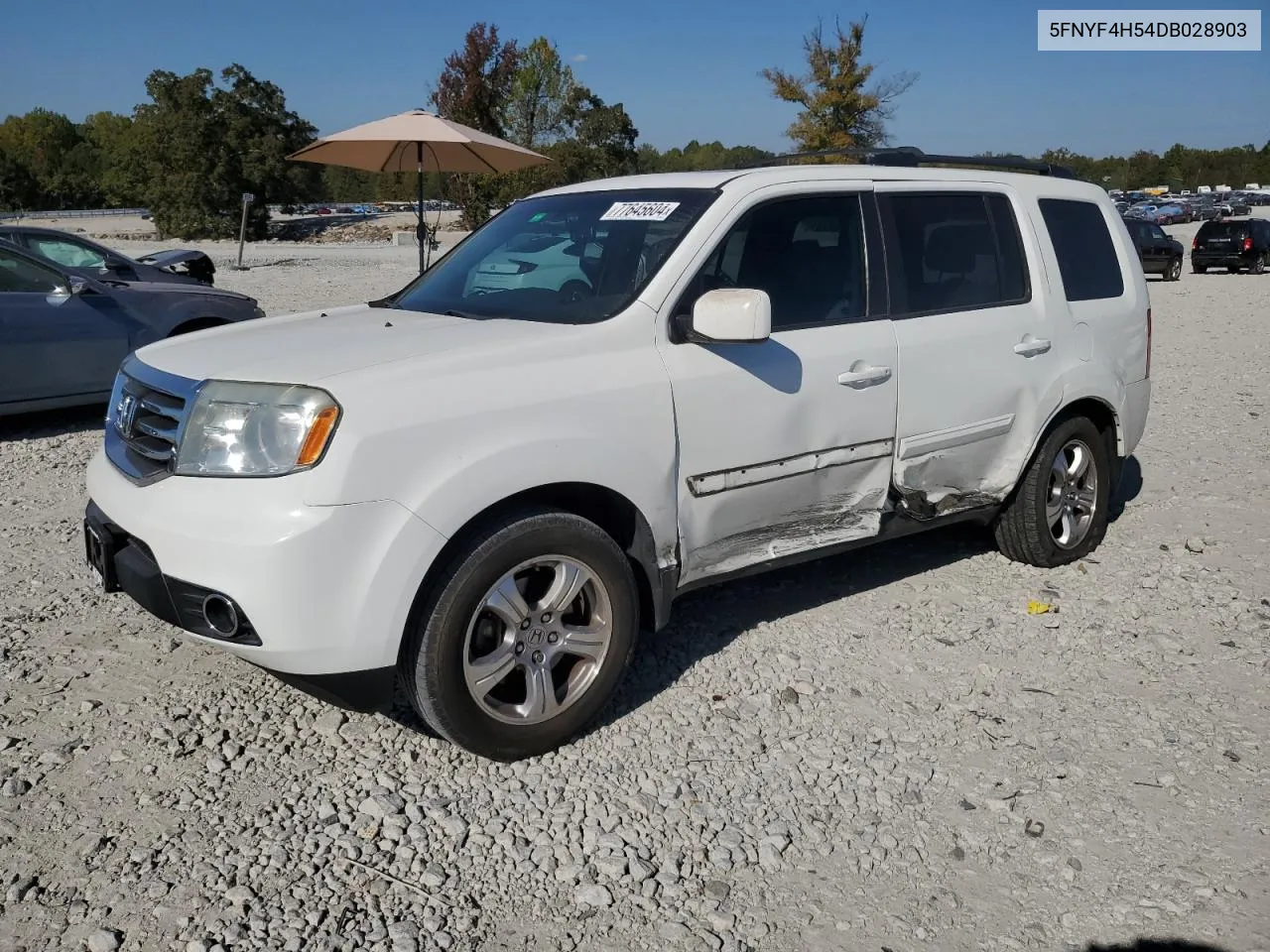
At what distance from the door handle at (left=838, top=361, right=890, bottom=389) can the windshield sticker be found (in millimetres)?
891

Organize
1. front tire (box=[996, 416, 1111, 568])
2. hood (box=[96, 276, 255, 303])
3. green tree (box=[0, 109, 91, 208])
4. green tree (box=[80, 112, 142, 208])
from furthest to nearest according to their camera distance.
→ green tree (box=[0, 109, 91, 208]) → green tree (box=[80, 112, 142, 208]) → hood (box=[96, 276, 255, 303]) → front tire (box=[996, 416, 1111, 568])

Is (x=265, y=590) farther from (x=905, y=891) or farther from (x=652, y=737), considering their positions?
(x=905, y=891)

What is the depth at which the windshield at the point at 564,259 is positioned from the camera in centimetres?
396

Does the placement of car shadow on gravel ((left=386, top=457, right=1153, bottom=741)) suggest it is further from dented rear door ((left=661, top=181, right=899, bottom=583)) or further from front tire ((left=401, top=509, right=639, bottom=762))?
dented rear door ((left=661, top=181, right=899, bottom=583))

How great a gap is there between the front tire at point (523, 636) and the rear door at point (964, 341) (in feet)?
4.97

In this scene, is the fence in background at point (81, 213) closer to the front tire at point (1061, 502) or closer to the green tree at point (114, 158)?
the green tree at point (114, 158)

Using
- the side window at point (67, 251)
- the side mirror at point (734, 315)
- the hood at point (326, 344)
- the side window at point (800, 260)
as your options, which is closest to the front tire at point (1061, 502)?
the side window at point (800, 260)

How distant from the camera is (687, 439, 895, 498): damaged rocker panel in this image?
3865 mm

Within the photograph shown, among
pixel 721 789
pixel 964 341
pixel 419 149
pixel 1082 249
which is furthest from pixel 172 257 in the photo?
pixel 721 789

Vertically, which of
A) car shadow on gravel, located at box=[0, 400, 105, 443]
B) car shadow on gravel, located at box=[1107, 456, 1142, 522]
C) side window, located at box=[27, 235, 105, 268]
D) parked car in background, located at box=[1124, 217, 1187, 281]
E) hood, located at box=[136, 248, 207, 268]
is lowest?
car shadow on gravel, located at box=[1107, 456, 1142, 522]

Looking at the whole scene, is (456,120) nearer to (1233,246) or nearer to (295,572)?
(1233,246)

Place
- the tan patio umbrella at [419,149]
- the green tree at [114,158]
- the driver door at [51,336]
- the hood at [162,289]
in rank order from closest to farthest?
the driver door at [51,336], the hood at [162,289], the tan patio umbrella at [419,149], the green tree at [114,158]

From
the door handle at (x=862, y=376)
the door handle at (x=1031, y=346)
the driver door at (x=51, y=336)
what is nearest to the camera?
the door handle at (x=862, y=376)

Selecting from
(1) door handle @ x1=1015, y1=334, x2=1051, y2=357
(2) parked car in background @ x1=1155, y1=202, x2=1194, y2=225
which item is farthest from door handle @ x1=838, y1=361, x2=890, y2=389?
(2) parked car in background @ x1=1155, y1=202, x2=1194, y2=225
